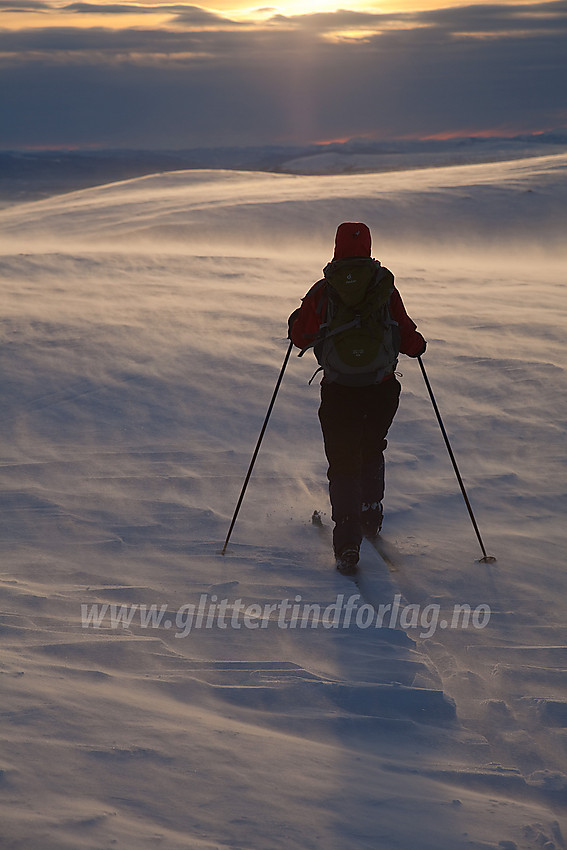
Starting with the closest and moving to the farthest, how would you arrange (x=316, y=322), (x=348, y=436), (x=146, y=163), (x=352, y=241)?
(x=352, y=241), (x=316, y=322), (x=348, y=436), (x=146, y=163)

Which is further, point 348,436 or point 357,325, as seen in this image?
point 348,436

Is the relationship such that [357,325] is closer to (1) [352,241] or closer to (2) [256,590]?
(1) [352,241]

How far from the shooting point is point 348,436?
3973mm

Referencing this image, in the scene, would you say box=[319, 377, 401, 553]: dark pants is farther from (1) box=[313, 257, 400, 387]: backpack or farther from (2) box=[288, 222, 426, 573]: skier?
(1) box=[313, 257, 400, 387]: backpack

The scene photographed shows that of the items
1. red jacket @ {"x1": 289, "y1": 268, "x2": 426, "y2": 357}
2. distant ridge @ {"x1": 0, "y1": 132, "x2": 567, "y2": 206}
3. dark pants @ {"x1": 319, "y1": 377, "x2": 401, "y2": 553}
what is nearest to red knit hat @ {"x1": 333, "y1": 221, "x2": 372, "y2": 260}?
red jacket @ {"x1": 289, "y1": 268, "x2": 426, "y2": 357}

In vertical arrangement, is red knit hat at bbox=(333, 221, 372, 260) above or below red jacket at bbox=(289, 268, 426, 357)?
above

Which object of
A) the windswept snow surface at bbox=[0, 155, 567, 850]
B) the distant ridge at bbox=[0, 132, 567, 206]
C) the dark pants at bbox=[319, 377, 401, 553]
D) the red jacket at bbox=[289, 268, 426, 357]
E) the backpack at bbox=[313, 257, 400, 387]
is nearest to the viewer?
the windswept snow surface at bbox=[0, 155, 567, 850]

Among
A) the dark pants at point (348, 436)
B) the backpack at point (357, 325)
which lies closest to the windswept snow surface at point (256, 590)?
the dark pants at point (348, 436)

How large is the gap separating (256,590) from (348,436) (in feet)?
2.91

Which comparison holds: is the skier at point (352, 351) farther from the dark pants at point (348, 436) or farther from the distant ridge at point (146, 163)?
the distant ridge at point (146, 163)

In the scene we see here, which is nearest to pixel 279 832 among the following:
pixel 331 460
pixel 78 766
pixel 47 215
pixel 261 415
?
pixel 78 766

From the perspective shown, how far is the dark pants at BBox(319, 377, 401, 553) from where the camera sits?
12.9 ft

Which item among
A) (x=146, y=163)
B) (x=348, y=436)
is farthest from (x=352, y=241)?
(x=146, y=163)

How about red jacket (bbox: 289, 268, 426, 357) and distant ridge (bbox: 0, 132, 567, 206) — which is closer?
red jacket (bbox: 289, 268, 426, 357)
